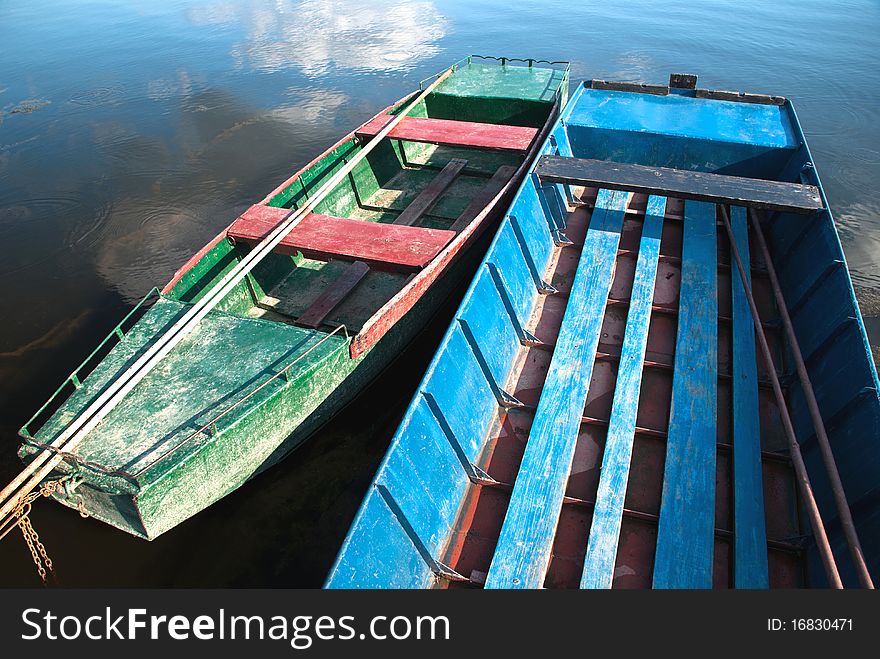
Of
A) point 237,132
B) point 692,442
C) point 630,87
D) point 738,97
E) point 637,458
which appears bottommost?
point 237,132

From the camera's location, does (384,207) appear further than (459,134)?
Yes

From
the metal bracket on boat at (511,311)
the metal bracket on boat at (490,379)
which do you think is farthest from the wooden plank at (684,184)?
the metal bracket on boat at (490,379)

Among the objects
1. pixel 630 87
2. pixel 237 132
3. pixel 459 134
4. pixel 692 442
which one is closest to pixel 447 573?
pixel 692 442

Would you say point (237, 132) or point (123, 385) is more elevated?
point (123, 385)

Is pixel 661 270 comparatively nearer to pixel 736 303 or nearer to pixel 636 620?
pixel 736 303

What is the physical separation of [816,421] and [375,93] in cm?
2069

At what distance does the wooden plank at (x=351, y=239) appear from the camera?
27.8 ft

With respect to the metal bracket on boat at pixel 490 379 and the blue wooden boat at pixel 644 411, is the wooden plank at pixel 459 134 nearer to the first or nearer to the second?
the blue wooden boat at pixel 644 411

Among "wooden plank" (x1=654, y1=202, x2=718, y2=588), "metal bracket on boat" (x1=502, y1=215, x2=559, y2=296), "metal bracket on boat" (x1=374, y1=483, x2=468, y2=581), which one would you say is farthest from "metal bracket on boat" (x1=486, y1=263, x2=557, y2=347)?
"metal bracket on boat" (x1=374, y1=483, x2=468, y2=581)

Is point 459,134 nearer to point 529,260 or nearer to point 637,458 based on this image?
point 529,260

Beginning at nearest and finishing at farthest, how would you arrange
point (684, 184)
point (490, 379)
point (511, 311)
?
1. point (490, 379)
2. point (511, 311)
3. point (684, 184)

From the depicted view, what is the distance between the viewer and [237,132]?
19.2 meters

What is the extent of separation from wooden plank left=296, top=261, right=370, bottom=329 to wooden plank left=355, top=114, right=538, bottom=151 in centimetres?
334

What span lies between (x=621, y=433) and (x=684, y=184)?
4517 mm
